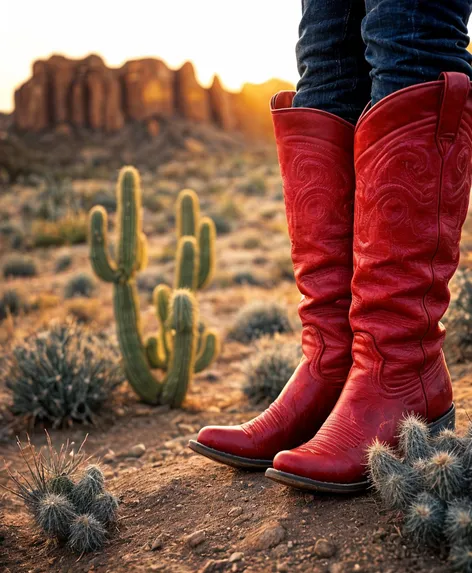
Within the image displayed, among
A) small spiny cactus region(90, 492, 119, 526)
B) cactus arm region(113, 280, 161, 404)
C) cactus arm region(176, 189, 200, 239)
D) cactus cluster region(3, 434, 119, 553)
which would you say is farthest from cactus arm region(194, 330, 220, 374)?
small spiny cactus region(90, 492, 119, 526)

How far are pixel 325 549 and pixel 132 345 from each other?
3.34 m

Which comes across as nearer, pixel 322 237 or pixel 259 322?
pixel 322 237

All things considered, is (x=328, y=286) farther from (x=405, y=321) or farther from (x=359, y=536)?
(x=359, y=536)

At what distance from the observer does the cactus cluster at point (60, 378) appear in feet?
14.5

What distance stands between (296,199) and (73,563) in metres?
1.45

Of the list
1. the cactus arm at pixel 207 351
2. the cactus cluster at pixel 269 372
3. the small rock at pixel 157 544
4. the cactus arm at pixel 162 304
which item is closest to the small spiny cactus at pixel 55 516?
the small rock at pixel 157 544

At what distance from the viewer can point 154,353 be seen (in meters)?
5.12

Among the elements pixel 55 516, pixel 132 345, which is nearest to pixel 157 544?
pixel 55 516

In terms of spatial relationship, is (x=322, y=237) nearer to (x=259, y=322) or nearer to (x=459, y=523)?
(x=459, y=523)

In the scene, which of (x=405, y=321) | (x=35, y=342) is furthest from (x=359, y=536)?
(x=35, y=342)

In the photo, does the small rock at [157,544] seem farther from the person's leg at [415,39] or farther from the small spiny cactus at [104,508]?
the person's leg at [415,39]

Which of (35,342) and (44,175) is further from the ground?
(44,175)

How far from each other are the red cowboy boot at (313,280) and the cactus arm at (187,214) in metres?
3.63

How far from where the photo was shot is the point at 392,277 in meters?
2.05
